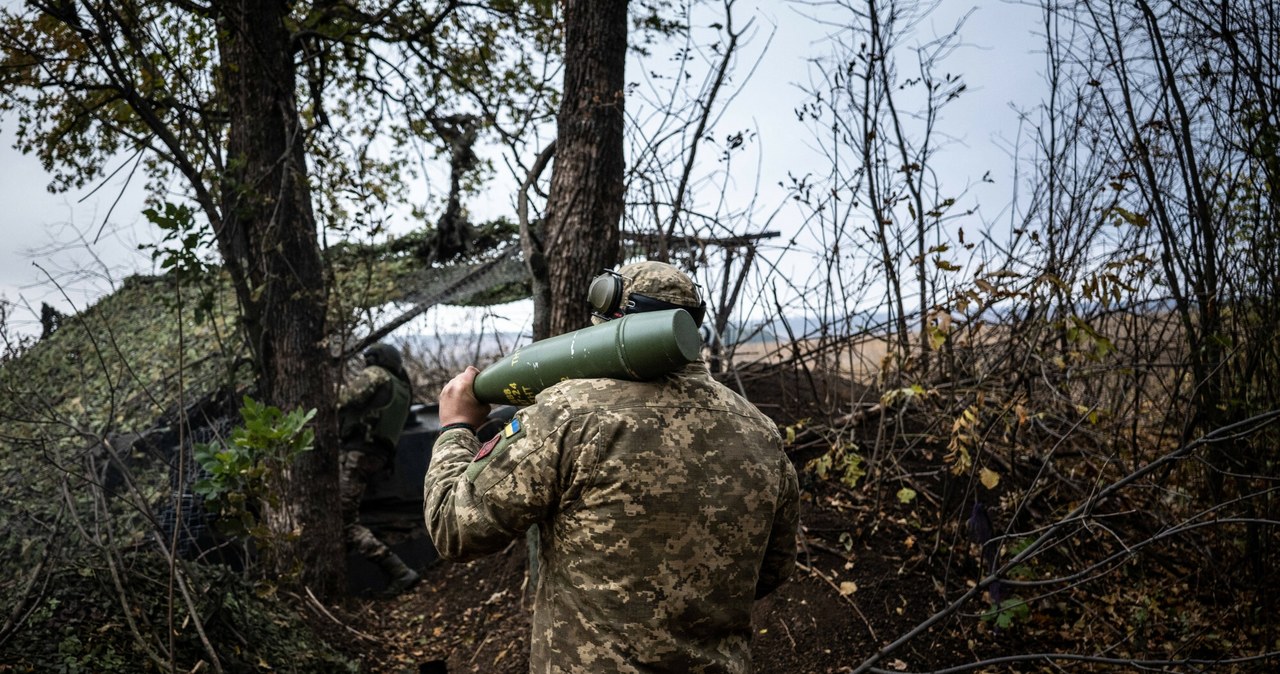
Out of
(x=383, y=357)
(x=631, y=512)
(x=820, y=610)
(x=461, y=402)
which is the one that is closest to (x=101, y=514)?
(x=383, y=357)

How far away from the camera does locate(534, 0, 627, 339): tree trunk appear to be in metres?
4.39

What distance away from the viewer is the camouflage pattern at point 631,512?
200 centimetres

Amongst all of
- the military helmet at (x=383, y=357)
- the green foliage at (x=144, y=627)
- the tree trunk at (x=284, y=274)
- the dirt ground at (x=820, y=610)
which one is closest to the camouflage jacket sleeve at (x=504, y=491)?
the green foliage at (x=144, y=627)

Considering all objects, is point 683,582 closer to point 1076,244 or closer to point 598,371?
point 598,371

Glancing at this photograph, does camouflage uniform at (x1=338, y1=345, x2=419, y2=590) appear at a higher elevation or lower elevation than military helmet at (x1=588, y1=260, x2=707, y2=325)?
lower

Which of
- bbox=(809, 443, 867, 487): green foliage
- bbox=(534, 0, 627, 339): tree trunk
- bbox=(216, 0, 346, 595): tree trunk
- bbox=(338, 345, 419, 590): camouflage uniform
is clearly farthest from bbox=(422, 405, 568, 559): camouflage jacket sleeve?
bbox=(338, 345, 419, 590): camouflage uniform

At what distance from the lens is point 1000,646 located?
412cm

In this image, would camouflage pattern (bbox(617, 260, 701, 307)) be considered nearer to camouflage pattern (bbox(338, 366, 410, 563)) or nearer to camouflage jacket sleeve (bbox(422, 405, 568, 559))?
camouflage jacket sleeve (bbox(422, 405, 568, 559))

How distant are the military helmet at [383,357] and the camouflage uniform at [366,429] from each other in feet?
0.30

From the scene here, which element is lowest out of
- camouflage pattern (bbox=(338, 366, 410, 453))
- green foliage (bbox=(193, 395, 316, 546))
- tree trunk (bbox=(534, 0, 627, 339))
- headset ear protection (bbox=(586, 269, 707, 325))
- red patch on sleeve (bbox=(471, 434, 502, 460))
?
camouflage pattern (bbox=(338, 366, 410, 453))

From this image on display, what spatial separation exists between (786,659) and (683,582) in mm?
2315

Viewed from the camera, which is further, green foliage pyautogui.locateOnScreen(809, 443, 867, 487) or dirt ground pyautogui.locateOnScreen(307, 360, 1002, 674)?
green foliage pyautogui.locateOnScreen(809, 443, 867, 487)

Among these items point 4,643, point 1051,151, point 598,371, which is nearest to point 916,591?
point 1051,151

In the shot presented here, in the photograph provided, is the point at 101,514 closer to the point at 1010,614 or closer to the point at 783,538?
the point at 783,538
